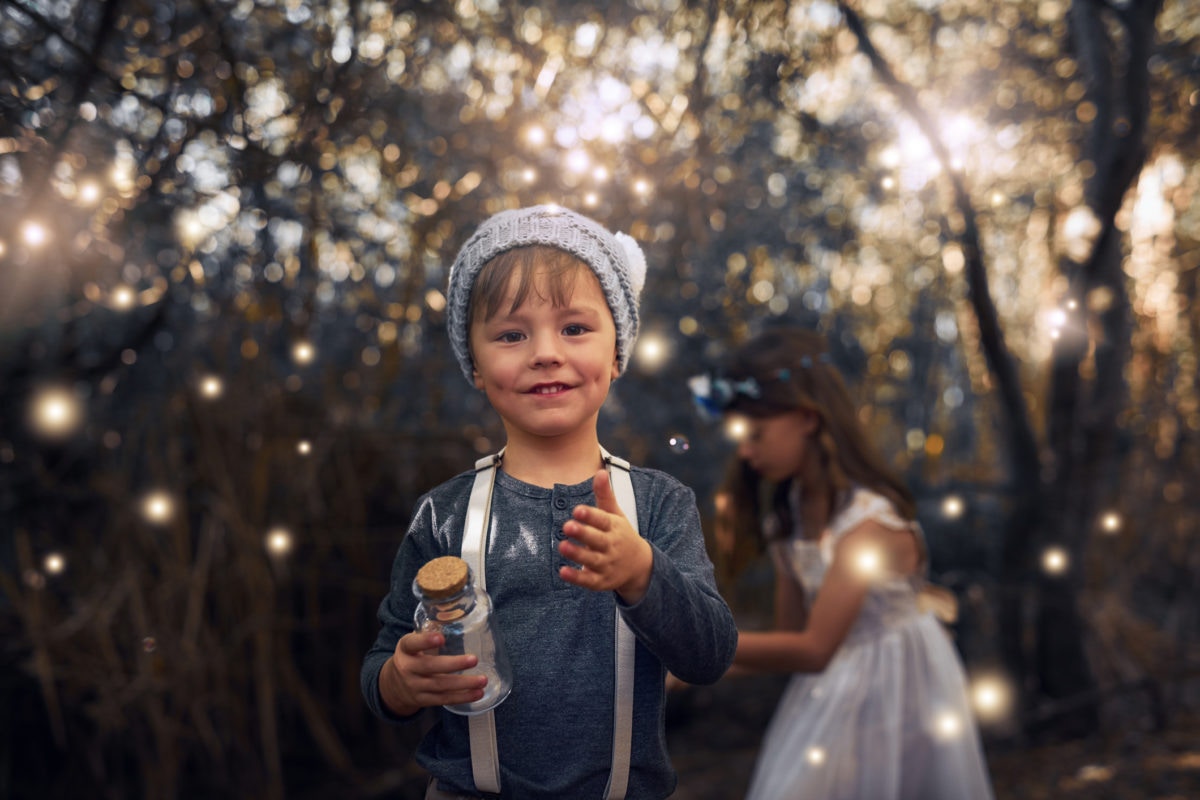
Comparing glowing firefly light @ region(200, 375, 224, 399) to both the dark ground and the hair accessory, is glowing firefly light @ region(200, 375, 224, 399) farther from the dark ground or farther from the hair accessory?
the dark ground

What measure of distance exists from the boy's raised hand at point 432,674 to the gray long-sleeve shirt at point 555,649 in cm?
9

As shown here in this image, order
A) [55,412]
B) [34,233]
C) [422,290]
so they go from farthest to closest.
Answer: [422,290]
[55,412]
[34,233]

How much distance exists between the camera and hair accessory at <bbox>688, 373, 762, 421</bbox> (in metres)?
2.29

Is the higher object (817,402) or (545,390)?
(817,402)

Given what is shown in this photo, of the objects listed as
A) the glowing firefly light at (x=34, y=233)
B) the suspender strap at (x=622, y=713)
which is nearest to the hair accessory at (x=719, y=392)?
the suspender strap at (x=622, y=713)

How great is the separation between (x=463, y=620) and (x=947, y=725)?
195 centimetres

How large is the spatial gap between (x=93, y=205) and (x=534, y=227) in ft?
6.38

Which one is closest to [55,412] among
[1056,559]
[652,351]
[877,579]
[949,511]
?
[652,351]

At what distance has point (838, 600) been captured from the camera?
7.37 feet

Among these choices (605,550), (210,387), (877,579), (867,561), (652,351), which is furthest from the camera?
(652,351)

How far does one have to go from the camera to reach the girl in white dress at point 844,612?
7.53 ft

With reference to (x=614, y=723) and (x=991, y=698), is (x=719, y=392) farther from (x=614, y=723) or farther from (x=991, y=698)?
(x=991, y=698)

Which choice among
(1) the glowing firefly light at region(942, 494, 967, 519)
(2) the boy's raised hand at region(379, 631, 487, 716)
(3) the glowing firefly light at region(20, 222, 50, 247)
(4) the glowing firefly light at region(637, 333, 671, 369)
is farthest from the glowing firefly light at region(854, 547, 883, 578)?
(3) the glowing firefly light at region(20, 222, 50, 247)

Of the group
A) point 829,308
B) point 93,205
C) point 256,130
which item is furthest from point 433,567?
point 829,308
